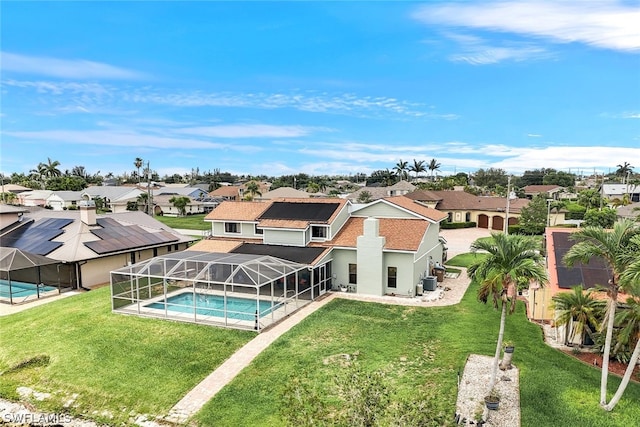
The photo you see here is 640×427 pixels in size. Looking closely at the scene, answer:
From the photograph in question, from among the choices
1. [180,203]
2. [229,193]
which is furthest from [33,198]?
[229,193]

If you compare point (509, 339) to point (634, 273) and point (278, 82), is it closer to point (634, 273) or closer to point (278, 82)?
point (634, 273)

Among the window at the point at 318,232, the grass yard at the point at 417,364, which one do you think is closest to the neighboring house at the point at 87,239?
the window at the point at 318,232

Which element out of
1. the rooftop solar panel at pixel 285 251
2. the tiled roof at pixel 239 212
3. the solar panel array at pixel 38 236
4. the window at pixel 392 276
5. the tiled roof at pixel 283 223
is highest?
the tiled roof at pixel 239 212

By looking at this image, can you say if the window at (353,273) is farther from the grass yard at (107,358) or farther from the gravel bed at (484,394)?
the gravel bed at (484,394)

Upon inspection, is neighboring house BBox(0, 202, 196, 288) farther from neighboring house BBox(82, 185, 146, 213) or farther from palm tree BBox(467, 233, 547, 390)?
neighboring house BBox(82, 185, 146, 213)

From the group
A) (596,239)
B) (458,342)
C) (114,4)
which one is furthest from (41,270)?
(596,239)

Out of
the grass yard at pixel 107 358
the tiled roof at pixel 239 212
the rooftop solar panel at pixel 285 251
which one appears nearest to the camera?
the grass yard at pixel 107 358

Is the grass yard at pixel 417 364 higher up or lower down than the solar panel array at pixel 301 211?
lower down
